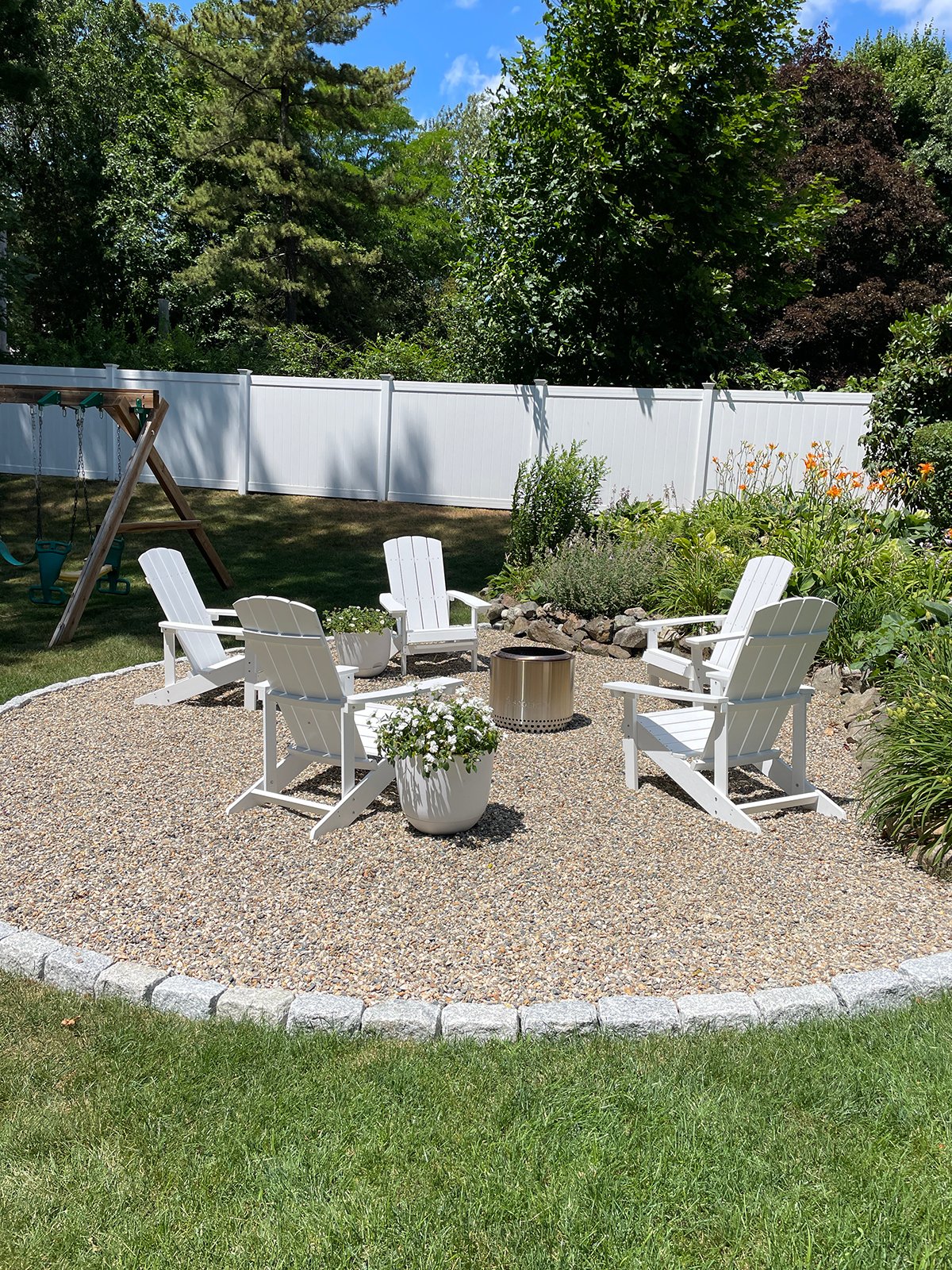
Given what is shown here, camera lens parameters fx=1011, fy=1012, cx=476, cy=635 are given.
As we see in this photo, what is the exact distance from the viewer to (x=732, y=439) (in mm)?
13164

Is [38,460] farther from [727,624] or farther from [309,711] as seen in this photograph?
[727,624]

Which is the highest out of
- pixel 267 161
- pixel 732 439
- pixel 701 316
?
pixel 267 161

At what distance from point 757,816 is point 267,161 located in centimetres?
2174

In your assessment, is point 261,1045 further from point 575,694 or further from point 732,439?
point 732,439

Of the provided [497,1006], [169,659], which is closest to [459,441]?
[169,659]

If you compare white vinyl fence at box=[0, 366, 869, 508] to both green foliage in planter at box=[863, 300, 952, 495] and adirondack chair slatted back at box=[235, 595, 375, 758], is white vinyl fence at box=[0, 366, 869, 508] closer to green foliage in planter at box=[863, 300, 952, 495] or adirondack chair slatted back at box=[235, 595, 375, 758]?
green foliage in planter at box=[863, 300, 952, 495]

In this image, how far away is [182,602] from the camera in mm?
6809

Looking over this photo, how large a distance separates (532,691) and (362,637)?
1570 millimetres

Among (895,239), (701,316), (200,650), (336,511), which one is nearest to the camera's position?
(200,650)

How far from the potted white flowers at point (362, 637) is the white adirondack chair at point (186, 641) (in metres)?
0.69

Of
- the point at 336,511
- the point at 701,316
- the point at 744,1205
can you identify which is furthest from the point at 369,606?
the point at 701,316

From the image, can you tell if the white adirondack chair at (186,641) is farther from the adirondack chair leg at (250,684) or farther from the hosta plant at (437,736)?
the hosta plant at (437,736)

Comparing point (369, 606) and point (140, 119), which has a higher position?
point (140, 119)

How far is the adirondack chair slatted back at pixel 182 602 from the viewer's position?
6609 mm
